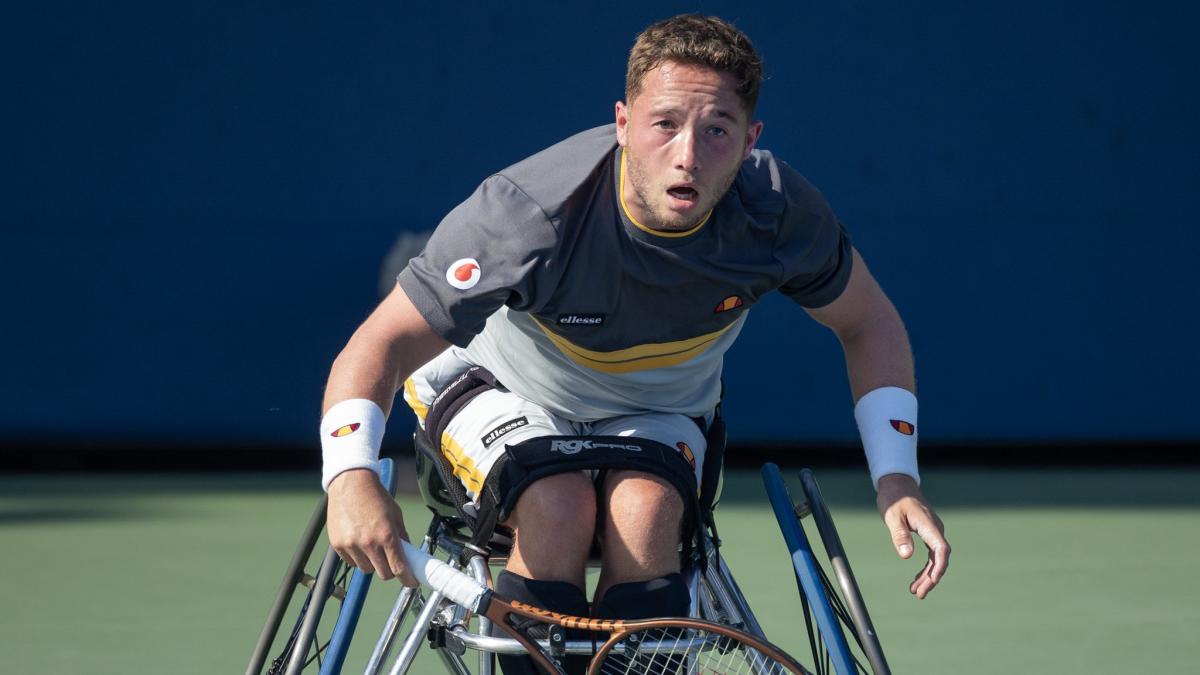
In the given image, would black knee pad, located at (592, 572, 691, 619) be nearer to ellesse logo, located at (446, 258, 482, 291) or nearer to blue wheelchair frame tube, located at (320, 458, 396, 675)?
blue wheelchair frame tube, located at (320, 458, 396, 675)

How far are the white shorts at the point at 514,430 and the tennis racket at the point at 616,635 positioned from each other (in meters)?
0.33

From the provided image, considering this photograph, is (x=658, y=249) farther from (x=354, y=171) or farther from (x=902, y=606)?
(x=354, y=171)

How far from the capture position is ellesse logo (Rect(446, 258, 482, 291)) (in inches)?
97.5

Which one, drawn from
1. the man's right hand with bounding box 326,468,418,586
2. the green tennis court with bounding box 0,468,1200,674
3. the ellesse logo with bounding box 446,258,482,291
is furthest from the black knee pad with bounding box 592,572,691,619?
the green tennis court with bounding box 0,468,1200,674

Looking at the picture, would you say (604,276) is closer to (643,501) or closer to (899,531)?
(643,501)

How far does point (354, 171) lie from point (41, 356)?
A: 134 cm

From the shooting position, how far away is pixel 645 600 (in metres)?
2.43

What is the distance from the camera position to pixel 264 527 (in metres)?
5.06

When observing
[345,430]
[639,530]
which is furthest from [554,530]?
[345,430]

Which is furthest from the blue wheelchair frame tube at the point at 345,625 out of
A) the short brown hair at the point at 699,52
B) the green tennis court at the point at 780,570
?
the green tennis court at the point at 780,570

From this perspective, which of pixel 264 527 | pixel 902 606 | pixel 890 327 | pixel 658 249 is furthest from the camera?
pixel 264 527

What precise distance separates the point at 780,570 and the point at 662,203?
7.31ft

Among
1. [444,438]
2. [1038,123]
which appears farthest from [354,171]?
[444,438]

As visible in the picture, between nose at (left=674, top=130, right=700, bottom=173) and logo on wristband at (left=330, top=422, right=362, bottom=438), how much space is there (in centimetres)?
65
